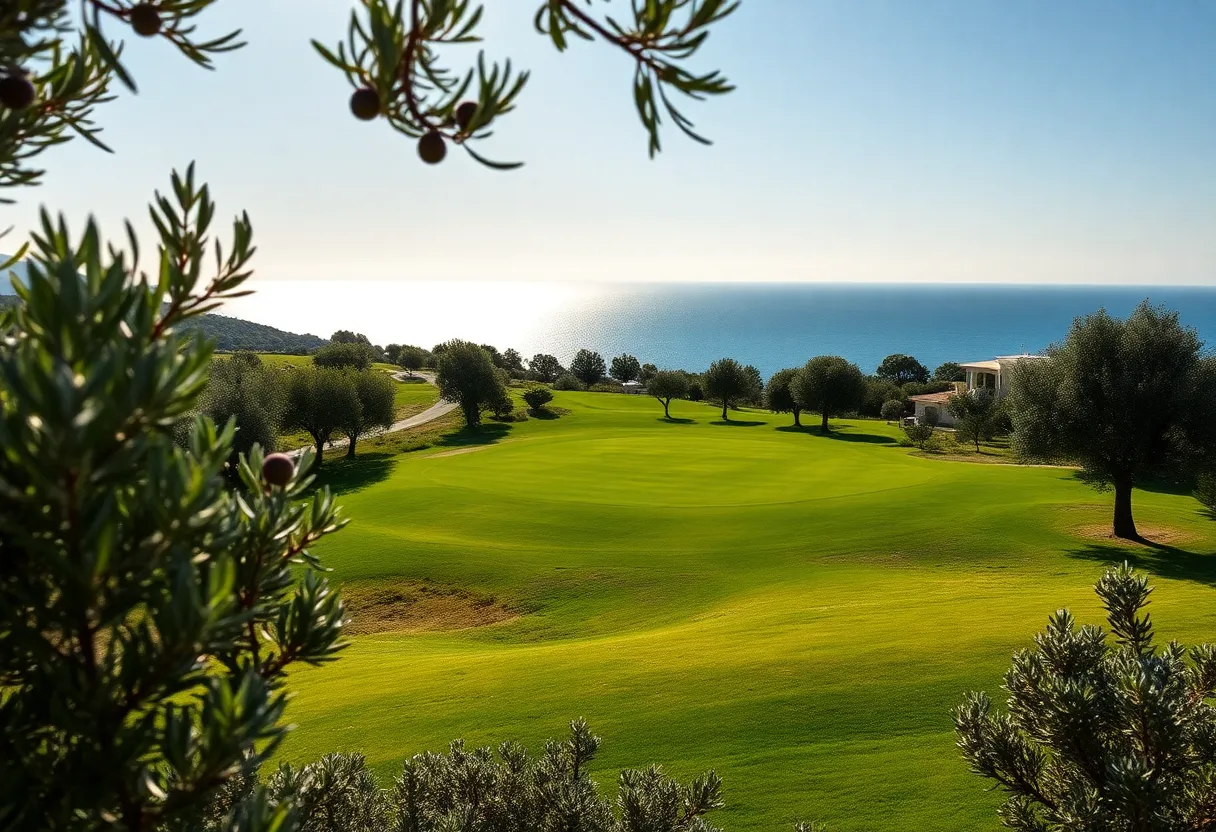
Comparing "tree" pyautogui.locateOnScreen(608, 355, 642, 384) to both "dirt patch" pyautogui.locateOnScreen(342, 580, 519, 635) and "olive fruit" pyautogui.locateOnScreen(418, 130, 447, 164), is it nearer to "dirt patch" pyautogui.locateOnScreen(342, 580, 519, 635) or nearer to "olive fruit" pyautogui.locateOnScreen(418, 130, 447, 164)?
"dirt patch" pyautogui.locateOnScreen(342, 580, 519, 635)

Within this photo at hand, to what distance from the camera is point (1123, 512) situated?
79.5 feet

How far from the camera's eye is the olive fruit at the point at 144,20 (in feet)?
6.11

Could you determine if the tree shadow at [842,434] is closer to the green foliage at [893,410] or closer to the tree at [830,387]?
the tree at [830,387]

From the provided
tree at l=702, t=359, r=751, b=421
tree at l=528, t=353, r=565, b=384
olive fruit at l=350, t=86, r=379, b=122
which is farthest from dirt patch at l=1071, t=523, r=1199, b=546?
tree at l=528, t=353, r=565, b=384

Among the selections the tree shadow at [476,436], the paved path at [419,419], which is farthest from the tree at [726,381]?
the paved path at [419,419]

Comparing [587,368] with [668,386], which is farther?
[587,368]

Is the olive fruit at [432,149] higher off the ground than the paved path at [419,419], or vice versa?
the olive fruit at [432,149]

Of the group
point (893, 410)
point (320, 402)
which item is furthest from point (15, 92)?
point (893, 410)

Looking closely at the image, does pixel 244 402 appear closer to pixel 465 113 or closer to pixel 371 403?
pixel 371 403

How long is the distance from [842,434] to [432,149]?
6125cm

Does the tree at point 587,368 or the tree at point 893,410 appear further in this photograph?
the tree at point 587,368

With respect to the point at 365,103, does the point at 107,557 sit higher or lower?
lower

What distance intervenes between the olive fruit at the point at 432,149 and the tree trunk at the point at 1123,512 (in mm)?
28106

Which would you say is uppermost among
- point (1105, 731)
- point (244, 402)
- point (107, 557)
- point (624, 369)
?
point (624, 369)
